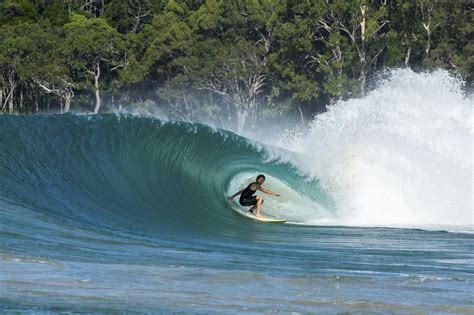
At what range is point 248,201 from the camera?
21.8m

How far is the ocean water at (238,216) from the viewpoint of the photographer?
10234 millimetres

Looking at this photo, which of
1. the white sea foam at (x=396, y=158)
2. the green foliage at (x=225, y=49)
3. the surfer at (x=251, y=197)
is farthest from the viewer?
the green foliage at (x=225, y=49)

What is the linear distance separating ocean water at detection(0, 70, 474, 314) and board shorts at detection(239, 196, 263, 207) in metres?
0.40

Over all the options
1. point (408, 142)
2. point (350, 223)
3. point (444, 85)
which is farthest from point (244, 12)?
point (350, 223)

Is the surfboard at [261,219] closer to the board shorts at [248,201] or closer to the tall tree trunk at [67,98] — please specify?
the board shorts at [248,201]

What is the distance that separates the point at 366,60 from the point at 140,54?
2077cm

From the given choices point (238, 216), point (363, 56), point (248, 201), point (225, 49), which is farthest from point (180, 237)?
point (225, 49)

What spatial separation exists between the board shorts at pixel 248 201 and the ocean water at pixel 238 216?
40cm

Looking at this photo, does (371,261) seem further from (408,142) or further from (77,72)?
(77,72)

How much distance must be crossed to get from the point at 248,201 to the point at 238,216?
→ 1.47ft

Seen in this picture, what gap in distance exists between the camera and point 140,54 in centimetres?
8112

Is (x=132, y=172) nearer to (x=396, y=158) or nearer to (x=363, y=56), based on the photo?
(x=396, y=158)

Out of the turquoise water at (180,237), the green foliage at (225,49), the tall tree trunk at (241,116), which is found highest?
the green foliage at (225,49)

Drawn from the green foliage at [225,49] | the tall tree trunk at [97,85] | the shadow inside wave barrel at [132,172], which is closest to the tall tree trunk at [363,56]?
the green foliage at [225,49]
